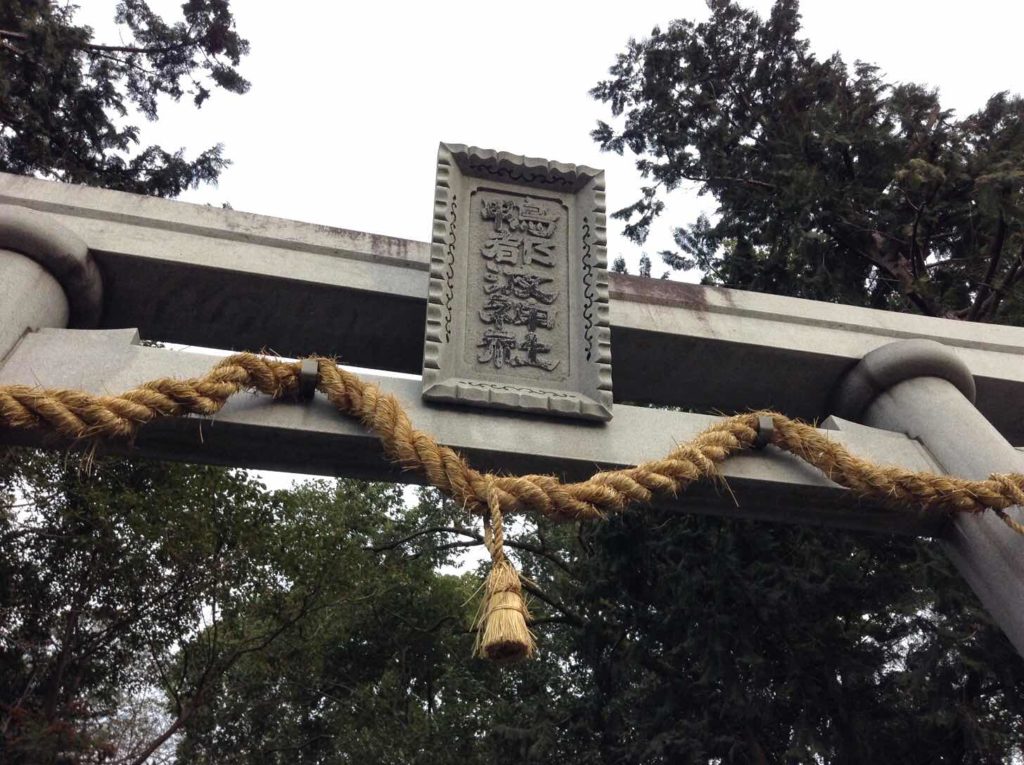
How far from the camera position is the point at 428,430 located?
9.22 ft

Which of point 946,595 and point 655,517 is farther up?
point 655,517

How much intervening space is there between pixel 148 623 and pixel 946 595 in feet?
20.9

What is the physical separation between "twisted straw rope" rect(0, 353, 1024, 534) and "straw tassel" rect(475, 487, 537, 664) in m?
0.09

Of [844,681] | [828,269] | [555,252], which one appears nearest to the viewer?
[555,252]

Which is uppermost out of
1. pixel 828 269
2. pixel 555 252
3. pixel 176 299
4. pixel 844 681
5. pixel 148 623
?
pixel 828 269

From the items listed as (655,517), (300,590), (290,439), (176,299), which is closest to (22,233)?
(176,299)

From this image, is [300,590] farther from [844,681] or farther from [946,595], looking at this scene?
[946,595]

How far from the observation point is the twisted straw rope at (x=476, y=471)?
2297 millimetres

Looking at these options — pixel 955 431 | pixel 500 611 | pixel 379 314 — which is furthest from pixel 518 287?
pixel 955 431

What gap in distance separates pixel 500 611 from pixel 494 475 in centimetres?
61

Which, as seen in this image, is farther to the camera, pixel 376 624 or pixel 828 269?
pixel 376 624

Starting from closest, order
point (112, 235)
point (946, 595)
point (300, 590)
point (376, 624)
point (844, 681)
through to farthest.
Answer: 1. point (112, 235)
2. point (946, 595)
3. point (844, 681)
4. point (300, 590)
5. point (376, 624)

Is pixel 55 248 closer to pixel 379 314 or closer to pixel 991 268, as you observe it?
pixel 379 314

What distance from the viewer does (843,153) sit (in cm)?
609
